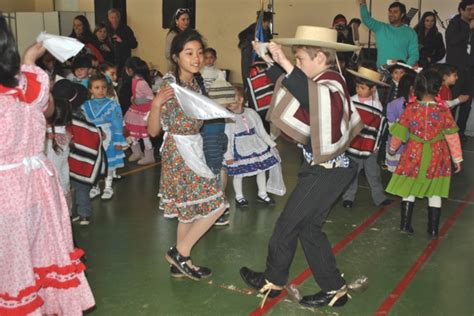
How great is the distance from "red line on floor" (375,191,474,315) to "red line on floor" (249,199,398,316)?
56cm

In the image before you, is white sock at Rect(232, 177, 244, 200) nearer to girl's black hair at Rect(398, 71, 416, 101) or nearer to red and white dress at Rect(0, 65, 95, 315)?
girl's black hair at Rect(398, 71, 416, 101)

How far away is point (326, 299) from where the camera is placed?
3482mm

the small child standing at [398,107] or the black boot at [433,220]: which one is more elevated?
the small child standing at [398,107]

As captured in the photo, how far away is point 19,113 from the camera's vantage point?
2477 mm

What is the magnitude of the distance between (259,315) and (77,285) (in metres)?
1.15

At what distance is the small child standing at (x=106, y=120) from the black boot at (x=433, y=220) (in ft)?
9.56

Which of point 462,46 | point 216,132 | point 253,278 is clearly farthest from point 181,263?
point 462,46

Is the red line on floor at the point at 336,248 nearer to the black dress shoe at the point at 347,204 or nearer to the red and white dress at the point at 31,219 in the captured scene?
the black dress shoe at the point at 347,204

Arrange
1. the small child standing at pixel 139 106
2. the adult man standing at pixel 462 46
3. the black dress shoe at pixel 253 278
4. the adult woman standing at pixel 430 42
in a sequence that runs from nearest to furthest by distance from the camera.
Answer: the black dress shoe at pixel 253 278
the small child standing at pixel 139 106
the adult man standing at pixel 462 46
the adult woman standing at pixel 430 42

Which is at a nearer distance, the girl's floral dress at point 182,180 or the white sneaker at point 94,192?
the girl's floral dress at point 182,180

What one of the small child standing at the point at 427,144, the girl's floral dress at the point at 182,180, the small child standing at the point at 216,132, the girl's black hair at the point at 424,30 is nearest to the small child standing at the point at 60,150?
the girl's floral dress at the point at 182,180

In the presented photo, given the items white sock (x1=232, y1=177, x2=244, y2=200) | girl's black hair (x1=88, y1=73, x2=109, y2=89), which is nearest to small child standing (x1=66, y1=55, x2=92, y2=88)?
girl's black hair (x1=88, y1=73, x2=109, y2=89)

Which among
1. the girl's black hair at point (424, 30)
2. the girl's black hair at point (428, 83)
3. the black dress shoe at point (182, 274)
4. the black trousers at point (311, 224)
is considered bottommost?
the black dress shoe at point (182, 274)

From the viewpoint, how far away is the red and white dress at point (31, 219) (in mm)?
2471
